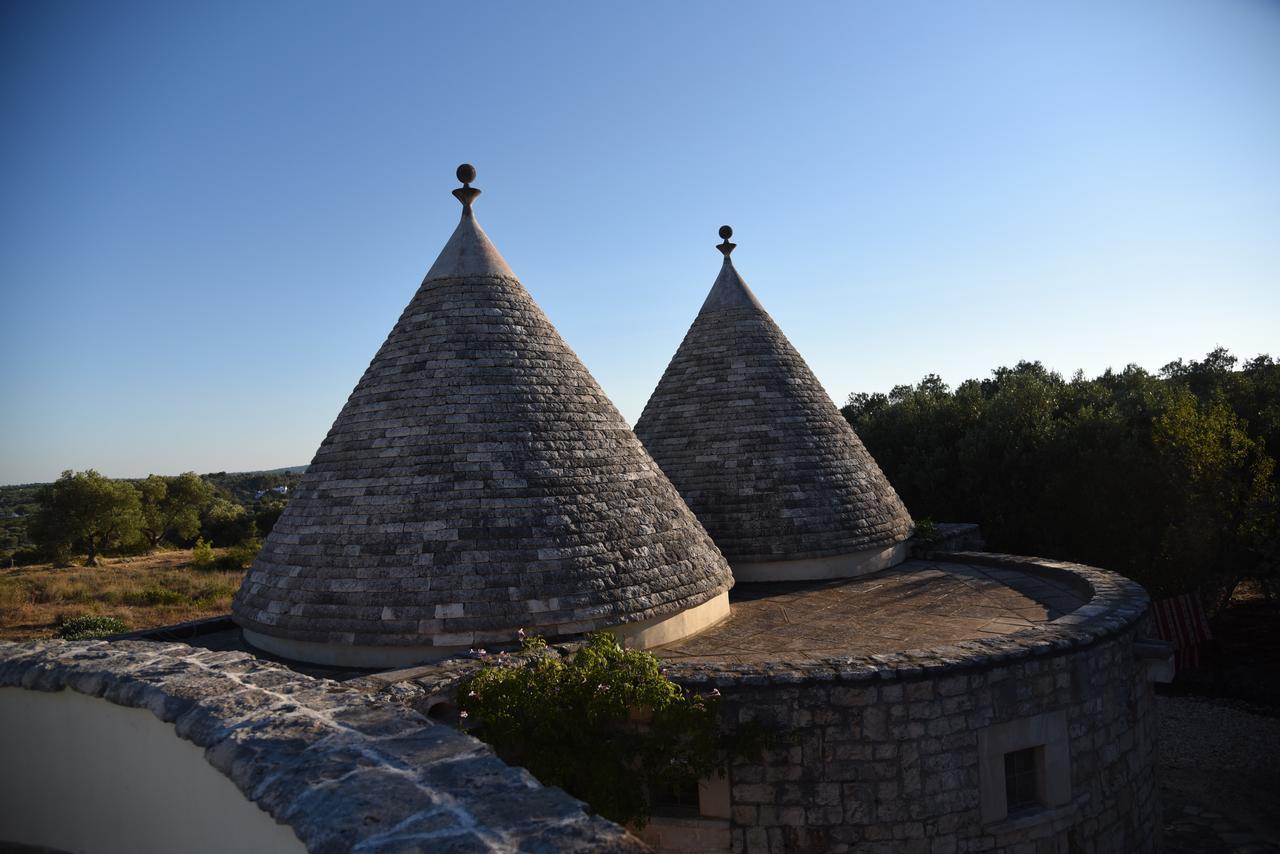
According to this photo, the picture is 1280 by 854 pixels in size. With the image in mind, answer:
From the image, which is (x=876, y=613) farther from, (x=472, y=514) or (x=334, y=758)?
(x=334, y=758)

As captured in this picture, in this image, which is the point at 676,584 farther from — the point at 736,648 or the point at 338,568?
the point at 338,568

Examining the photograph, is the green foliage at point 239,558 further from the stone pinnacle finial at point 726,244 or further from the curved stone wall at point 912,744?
the curved stone wall at point 912,744

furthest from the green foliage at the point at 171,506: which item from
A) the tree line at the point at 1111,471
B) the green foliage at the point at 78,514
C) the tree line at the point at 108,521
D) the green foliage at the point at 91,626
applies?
the tree line at the point at 1111,471

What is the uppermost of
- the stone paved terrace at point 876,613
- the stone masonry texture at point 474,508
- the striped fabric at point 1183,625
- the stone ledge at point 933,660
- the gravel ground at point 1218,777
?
the stone masonry texture at point 474,508

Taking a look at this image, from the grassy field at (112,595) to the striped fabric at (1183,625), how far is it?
66.7ft

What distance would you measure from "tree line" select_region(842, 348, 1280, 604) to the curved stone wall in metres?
10.9

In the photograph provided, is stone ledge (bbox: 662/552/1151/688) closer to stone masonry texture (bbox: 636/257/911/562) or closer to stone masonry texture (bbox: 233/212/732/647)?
stone masonry texture (bbox: 233/212/732/647)

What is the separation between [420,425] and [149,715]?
4618 millimetres

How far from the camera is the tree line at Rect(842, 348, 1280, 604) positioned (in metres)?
15.8

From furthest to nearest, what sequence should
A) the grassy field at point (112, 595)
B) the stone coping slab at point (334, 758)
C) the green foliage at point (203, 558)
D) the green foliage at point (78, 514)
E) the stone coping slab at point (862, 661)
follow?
the green foliage at point (78, 514)
the green foliage at point (203, 558)
the grassy field at point (112, 595)
the stone coping slab at point (862, 661)
the stone coping slab at point (334, 758)

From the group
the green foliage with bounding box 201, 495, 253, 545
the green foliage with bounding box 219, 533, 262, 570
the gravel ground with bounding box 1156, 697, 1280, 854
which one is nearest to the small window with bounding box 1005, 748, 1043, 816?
the gravel ground with bounding box 1156, 697, 1280, 854

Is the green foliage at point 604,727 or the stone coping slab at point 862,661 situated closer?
the green foliage at point 604,727

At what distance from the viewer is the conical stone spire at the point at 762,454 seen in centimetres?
1180

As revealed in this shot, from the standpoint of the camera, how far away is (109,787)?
13.4ft
